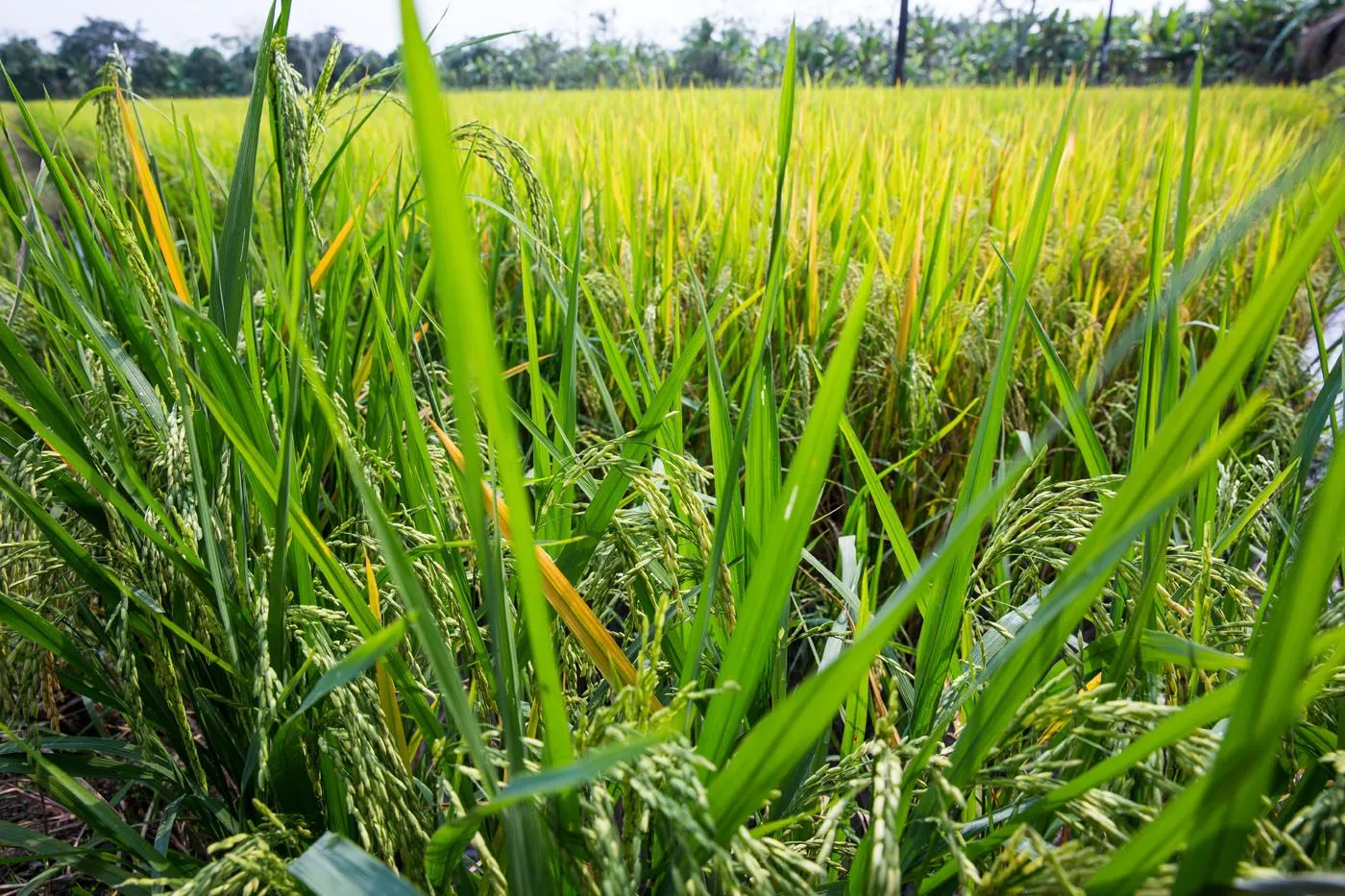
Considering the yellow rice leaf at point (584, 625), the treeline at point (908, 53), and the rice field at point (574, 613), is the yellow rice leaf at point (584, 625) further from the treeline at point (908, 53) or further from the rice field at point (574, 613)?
the treeline at point (908, 53)

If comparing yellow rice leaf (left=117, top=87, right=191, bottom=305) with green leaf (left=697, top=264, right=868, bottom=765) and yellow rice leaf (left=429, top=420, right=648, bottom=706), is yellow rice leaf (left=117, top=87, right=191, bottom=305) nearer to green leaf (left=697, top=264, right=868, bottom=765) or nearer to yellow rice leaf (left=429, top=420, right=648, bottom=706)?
yellow rice leaf (left=429, top=420, right=648, bottom=706)

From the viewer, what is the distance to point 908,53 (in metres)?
29.5

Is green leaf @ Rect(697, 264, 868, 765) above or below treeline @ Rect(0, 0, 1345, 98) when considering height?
below

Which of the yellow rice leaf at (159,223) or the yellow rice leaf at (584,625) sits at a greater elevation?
the yellow rice leaf at (159,223)

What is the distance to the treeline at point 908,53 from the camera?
18.9m

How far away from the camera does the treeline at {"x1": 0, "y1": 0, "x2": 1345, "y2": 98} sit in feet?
61.9

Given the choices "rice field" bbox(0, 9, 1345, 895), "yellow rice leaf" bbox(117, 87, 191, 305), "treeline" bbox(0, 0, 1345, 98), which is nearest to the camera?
"rice field" bbox(0, 9, 1345, 895)

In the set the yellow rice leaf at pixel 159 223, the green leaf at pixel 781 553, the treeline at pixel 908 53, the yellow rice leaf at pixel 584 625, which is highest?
the treeline at pixel 908 53

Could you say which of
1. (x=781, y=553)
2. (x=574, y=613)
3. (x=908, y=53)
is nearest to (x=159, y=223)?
(x=574, y=613)

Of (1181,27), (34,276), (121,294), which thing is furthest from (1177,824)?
(1181,27)

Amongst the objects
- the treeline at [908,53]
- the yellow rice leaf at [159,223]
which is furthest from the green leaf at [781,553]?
the treeline at [908,53]

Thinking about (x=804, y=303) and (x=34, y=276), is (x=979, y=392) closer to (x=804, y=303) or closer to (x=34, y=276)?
(x=804, y=303)

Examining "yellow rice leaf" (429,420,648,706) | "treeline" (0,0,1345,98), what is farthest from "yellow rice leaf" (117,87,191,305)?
"treeline" (0,0,1345,98)

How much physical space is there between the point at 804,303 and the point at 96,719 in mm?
1384
